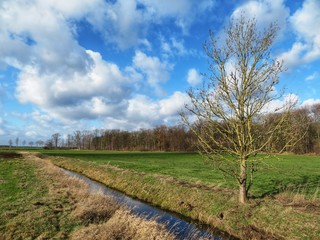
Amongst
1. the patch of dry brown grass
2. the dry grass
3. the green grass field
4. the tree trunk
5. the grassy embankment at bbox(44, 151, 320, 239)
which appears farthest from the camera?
the green grass field

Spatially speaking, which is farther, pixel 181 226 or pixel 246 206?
pixel 246 206

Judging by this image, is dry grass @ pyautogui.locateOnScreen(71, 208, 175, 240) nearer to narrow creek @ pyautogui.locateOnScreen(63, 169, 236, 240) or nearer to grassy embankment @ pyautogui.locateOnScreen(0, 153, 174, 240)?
grassy embankment @ pyautogui.locateOnScreen(0, 153, 174, 240)

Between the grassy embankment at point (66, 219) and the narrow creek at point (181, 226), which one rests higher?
the grassy embankment at point (66, 219)

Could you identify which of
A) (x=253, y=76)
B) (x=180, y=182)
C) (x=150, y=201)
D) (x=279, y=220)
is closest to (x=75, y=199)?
(x=150, y=201)

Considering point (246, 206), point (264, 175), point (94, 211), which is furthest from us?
point (264, 175)

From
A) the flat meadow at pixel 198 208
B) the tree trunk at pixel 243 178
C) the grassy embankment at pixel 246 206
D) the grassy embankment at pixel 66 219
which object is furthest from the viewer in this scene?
the tree trunk at pixel 243 178

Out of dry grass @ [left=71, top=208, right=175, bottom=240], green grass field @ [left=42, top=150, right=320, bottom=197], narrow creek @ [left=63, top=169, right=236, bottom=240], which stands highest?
green grass field @ [left=42, top=150, right=320, bottom=197]

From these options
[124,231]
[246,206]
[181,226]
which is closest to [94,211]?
[124,231]

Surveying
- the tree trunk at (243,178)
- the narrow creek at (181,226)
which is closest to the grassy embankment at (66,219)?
the narrow creek at (181,226)

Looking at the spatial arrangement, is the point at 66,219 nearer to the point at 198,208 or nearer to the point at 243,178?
the point at 198,208

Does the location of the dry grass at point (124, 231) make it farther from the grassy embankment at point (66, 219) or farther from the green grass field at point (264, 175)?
the green grass field at point (264, 175)

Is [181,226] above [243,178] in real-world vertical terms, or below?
below

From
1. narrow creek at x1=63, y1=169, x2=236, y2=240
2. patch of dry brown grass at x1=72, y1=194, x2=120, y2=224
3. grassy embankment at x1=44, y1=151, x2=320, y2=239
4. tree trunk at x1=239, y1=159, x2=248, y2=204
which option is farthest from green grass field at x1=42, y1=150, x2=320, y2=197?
patch of dry brown grass at x1=72, y1=194, x2=120, y2=224

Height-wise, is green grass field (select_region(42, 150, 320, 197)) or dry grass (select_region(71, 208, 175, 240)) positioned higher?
green grass field (select_region(42, 150, 320, 197))
